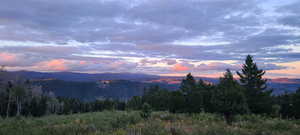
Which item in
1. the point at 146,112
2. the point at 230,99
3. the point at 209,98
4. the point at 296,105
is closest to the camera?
the point at 230,99

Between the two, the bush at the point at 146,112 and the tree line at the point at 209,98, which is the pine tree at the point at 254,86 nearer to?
the tree line at the point at 209,98

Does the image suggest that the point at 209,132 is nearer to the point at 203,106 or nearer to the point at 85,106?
the point at 203,106

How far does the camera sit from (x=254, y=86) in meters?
39.3

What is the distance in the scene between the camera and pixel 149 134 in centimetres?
764

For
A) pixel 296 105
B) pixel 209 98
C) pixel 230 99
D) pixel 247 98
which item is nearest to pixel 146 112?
pixel 230 99

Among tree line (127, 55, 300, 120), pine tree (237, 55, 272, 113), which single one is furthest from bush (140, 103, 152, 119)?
pine tree (237, 55, 272, 113)

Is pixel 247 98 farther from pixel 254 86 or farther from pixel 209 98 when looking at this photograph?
pixel 209 98

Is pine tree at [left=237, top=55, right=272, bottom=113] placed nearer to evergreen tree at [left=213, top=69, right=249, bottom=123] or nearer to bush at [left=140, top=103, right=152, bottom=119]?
evergreen tree at [left=213, top=69, right=249, bottom=123]

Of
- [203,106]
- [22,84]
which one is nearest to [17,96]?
[22,84]

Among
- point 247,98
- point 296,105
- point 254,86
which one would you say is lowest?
point 296,105

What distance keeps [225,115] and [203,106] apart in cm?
2231

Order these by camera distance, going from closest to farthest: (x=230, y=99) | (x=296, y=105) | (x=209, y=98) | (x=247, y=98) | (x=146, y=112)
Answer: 1. (x=230, y=99)
2. (x=146, y=112)
3. (x=209, y=98)
4. (x=247, y=98)
5. (x=296, y=105)

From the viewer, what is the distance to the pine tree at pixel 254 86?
3641cm

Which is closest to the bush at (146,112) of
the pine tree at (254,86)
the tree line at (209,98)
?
the tree line at (209,98)
